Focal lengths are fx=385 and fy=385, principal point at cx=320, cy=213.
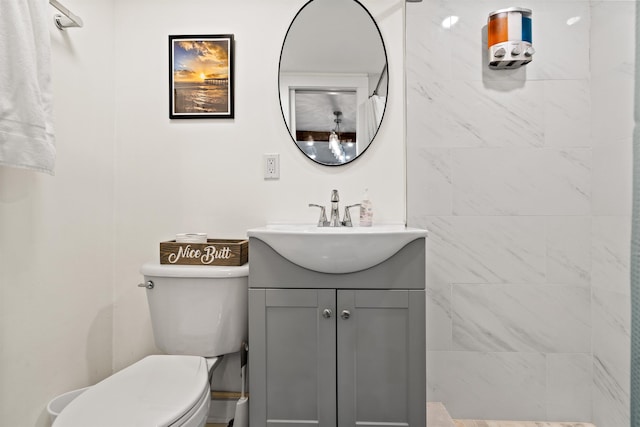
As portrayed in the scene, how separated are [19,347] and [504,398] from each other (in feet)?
6.16

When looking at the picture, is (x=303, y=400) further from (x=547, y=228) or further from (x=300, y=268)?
(x=547, y=228)

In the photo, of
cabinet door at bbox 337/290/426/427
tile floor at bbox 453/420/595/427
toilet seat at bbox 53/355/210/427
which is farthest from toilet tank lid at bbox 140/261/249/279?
tile floor at bbox 453/420/595/427

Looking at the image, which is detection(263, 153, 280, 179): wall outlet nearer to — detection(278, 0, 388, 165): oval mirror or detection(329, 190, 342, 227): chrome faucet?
detection(278, 0, 388, 165): oval mirror

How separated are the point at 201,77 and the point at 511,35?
135cm

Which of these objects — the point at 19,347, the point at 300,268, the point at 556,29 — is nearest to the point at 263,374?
the point at 300,268

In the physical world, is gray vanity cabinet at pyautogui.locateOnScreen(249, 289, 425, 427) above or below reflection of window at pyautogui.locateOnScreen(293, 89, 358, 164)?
below

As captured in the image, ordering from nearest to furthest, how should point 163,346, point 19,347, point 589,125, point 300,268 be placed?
point 19,347, point 300,268, point 163,346, point 589,125

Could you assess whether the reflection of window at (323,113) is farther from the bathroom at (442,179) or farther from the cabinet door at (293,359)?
the cabinet door at (293,359)

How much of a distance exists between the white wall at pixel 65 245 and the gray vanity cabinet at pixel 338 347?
28.5 inches

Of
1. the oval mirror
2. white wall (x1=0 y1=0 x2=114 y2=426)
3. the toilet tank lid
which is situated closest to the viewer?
white wall (x1=0 y1=0 x2=114 y2=426)

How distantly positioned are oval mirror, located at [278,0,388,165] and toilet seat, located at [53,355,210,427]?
1.02 metres

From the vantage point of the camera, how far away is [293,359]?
134 centimetres

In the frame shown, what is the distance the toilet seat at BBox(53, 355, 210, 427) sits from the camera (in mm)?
980

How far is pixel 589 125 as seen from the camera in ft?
5.53
